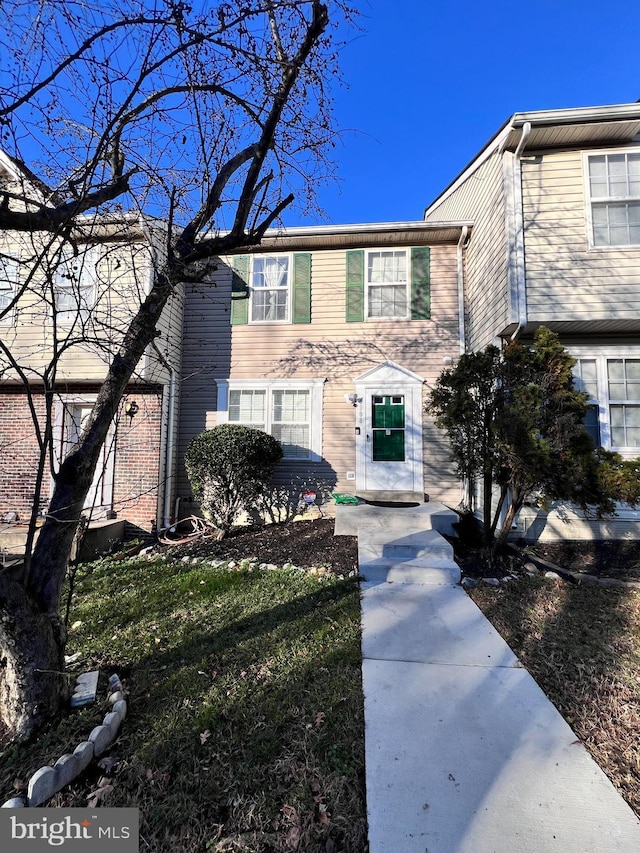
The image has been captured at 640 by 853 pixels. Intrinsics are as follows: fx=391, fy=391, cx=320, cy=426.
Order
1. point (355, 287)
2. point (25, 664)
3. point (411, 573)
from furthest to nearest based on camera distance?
point (355, 287), point (411, 573), point (25, 664)

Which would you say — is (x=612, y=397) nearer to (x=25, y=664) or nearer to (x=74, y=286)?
(x=74, y=286)

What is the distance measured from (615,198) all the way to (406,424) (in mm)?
4620

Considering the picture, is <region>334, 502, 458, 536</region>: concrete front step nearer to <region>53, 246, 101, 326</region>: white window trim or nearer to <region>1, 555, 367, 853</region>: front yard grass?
<region>1, 555, 367, 853</region>: front yard grass

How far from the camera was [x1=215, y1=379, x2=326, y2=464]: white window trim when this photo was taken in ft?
25.0

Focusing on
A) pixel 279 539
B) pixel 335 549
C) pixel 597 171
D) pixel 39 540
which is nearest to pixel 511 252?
pixel 597 171

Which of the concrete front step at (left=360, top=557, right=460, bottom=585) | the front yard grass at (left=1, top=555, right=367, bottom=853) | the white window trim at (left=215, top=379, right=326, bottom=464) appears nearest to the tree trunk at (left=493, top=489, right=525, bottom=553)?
the concrete front step at (left=360, top=557, right=460, bottom=585)

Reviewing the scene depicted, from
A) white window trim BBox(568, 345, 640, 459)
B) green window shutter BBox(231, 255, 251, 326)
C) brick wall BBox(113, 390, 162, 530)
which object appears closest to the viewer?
white window trim BBox(568, 345, 640, 459)

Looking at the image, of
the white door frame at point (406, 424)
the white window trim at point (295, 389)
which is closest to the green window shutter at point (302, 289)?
the white window trim at point (295, 389)

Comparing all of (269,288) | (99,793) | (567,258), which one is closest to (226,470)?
(269,288)

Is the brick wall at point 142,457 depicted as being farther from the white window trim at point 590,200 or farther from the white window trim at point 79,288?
the white window trim at point 590,200

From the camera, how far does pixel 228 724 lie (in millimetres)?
2229

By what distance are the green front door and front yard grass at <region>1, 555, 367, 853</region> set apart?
12.7ft

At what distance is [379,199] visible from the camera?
5406mm

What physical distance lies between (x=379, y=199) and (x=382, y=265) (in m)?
2.49
